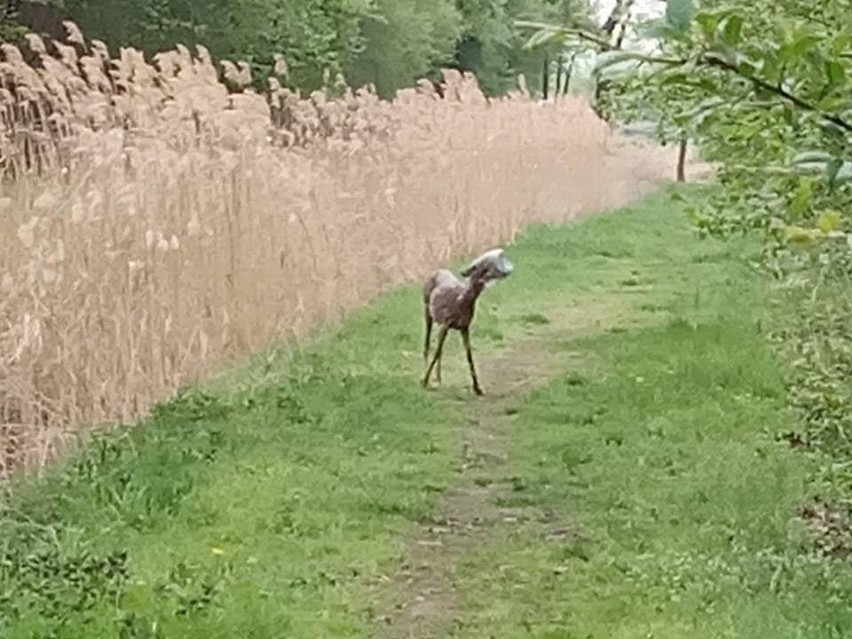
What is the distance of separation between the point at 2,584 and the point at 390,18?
757 inches

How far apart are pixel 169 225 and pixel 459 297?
5.35 ft

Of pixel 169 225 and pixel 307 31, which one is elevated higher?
pixel 169 225

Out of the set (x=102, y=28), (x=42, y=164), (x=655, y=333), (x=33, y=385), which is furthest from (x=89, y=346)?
(x=102, y=28)

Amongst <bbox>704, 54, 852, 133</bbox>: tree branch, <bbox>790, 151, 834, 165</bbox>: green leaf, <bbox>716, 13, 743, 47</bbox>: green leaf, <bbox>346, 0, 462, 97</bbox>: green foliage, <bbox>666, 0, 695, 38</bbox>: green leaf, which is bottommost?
<bbox>346, 0, 462, 97</bbox>: green foliage

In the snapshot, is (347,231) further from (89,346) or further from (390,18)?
(390,18)

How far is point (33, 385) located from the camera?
21.9ft

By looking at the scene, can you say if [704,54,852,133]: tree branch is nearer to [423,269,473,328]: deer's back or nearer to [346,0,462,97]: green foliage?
[423,269,473,328]: deer's back

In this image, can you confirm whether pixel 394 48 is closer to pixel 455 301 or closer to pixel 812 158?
pixel 455 301

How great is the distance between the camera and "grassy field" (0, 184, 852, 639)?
4805mm

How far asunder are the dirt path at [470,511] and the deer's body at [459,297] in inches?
9.3

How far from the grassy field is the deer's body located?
231mm

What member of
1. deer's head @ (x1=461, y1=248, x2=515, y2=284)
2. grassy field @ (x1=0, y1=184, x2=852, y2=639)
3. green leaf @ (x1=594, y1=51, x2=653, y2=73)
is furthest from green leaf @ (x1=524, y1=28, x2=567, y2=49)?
deer's head @ (x1=461, y1=248, x2=515, y2=284)

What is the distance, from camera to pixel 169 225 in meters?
8.04

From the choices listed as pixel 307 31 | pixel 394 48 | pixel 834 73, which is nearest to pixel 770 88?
pixel 834 73
